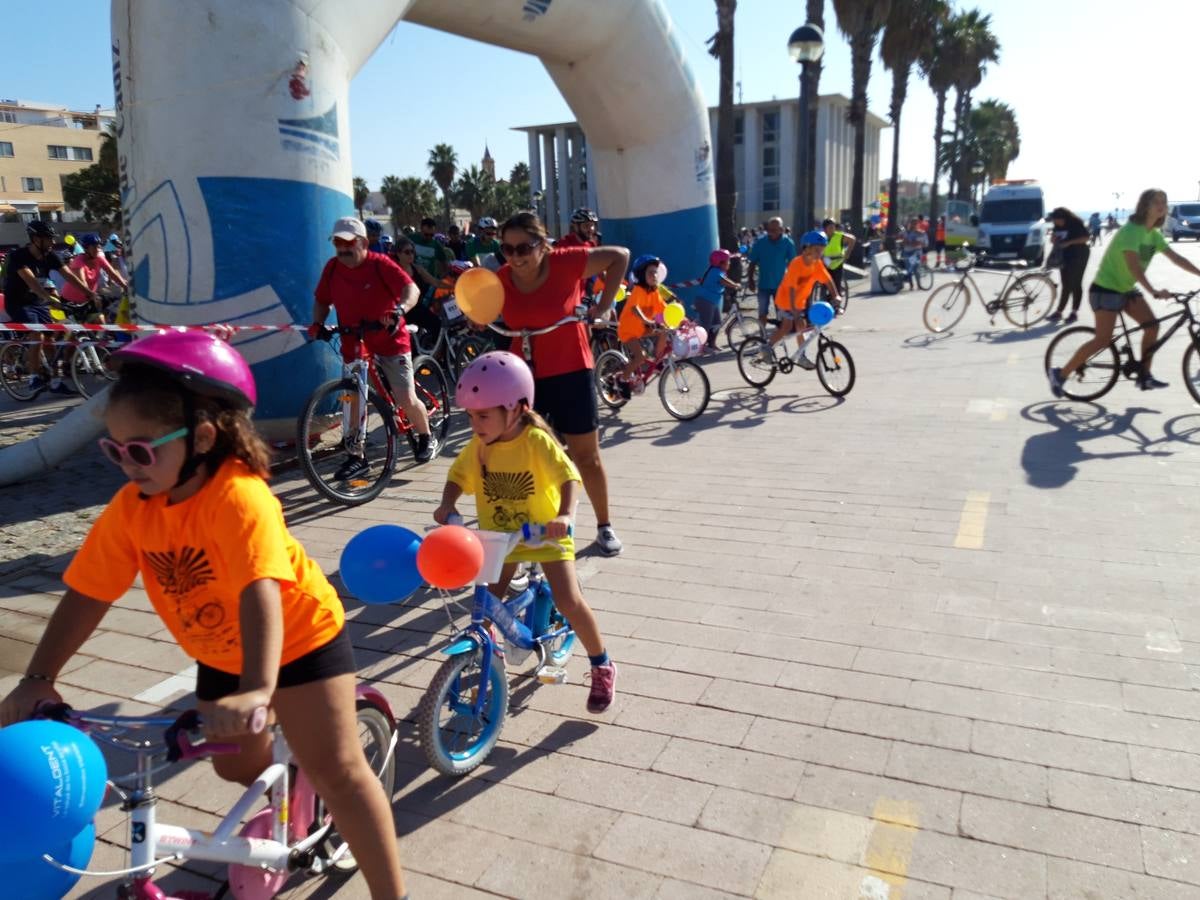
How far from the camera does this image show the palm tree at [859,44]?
2719 centimetres

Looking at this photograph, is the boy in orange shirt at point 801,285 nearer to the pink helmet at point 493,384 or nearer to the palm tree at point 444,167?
the pink helmet at point 493,384

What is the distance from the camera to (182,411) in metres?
1.87

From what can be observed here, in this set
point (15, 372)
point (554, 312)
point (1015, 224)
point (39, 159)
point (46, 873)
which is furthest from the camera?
point (39, 159)

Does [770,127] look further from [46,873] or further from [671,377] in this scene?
[46,873]

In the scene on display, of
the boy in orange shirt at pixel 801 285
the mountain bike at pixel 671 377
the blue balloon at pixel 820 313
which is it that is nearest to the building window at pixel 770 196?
the boy in orange shirt at pixel 801 285

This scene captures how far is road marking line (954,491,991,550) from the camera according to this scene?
5230 millimetres

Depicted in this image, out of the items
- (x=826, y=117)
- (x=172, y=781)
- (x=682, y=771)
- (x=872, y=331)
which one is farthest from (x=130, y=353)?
(x=826, y=117)

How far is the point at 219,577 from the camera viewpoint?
76.4 inches

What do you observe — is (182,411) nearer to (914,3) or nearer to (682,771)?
(682,771)

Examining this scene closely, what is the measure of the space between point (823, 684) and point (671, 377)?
5.50 m

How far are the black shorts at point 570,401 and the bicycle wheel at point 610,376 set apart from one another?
4208 millimetres

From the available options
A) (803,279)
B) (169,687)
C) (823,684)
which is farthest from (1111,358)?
(169,687)

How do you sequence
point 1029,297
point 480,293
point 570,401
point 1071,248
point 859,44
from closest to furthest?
point 480,293
point 570,401
point 1071,248
point 1029,297
point 859,44

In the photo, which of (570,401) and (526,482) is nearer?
(526,482)
